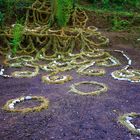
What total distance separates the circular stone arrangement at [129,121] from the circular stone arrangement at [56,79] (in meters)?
1.96

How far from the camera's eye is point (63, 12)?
10523 millimetres

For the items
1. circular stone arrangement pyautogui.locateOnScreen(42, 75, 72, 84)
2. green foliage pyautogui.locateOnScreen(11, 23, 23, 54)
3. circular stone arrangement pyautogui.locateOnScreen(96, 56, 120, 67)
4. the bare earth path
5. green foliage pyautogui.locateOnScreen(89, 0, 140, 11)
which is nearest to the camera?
the bare earth path

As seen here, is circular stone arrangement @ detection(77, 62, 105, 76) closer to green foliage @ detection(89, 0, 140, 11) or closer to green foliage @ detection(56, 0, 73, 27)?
green foliage @ detection(56, 0, 73, 27)

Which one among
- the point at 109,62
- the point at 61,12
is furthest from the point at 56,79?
the point at 61,12

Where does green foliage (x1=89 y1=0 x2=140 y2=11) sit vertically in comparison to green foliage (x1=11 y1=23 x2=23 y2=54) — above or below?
above

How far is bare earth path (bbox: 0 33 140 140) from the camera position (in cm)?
525

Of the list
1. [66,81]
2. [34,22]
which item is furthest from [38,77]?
[34,22]

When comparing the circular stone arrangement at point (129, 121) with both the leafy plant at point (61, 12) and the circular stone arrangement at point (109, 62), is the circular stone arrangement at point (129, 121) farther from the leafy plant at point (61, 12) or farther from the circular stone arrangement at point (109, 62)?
the leafy plant at point (61, 12)

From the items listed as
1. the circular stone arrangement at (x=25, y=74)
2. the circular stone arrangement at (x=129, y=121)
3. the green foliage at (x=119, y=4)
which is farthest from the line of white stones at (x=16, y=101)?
the green foliage at (x=119, y=4)

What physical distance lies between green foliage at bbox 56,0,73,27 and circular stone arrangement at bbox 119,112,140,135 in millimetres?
5070

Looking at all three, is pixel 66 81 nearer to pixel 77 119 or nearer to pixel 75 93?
pixel 75 93

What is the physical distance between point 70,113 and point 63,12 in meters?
5.03

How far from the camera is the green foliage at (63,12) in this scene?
33.9ft

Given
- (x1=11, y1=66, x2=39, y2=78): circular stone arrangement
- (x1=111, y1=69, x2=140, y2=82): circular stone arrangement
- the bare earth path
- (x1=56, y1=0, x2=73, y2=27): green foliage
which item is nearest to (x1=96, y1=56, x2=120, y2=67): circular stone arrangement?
(x1=111, y1=69, x2=140, y2=82): circular stone arrangement
